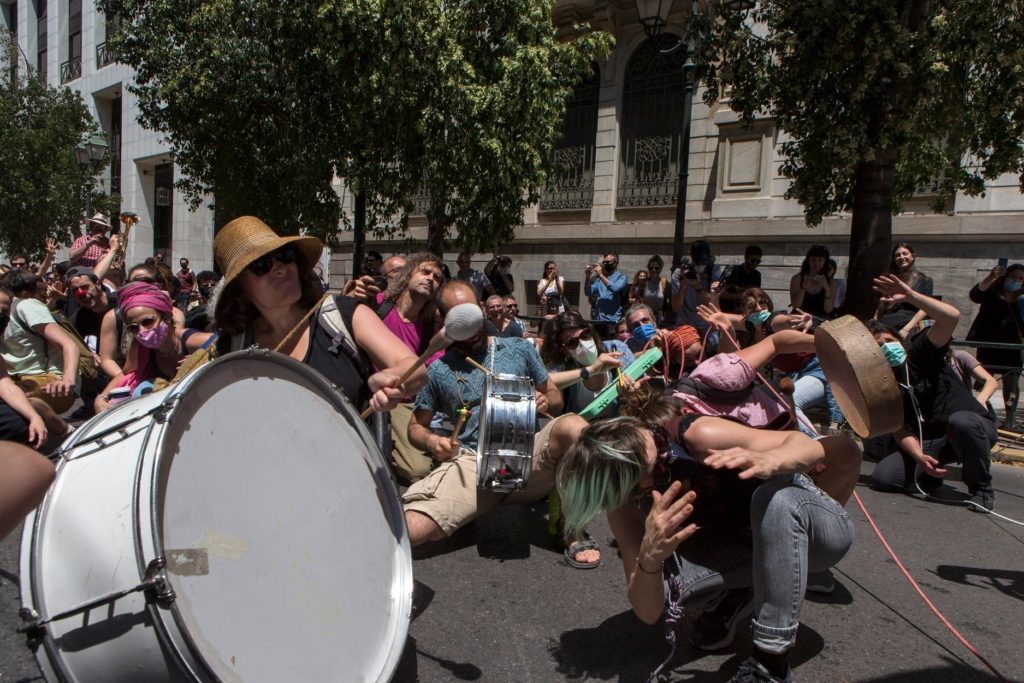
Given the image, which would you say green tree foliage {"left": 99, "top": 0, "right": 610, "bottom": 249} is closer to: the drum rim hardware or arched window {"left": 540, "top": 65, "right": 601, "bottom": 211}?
arched window {"left": 540, "top": 65, "right": 601, "bottom": 211}

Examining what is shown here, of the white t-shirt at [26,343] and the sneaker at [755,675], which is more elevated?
the white t-shirt at [26,343]

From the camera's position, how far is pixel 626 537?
103 inches

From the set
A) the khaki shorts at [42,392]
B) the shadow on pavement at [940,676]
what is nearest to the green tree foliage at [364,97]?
the khaki shorts at [42,392]

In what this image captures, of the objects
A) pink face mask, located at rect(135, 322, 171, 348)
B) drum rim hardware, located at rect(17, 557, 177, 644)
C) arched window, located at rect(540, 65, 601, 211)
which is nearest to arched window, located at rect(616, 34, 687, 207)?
arched window, located at rect(540, 65, 601, 211)

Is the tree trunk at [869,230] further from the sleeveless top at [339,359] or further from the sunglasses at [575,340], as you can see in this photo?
the sleeveless top at [339,359]

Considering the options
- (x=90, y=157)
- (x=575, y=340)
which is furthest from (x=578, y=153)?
(x=575, y=340)

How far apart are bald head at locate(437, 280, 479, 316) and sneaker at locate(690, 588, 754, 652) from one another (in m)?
2.11

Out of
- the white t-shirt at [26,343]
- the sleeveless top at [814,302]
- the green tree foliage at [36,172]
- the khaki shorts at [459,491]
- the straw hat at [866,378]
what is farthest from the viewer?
the green tree foliage at [36,172]

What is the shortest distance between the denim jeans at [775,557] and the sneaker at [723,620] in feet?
0.47

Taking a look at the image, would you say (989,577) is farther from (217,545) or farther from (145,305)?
(145,305)

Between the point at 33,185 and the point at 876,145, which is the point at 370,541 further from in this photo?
the point at 33,185

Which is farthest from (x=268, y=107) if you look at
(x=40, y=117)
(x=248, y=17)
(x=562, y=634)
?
(x=40, y=117)

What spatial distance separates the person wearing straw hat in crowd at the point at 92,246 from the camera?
9070 mm

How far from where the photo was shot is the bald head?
4223mm
